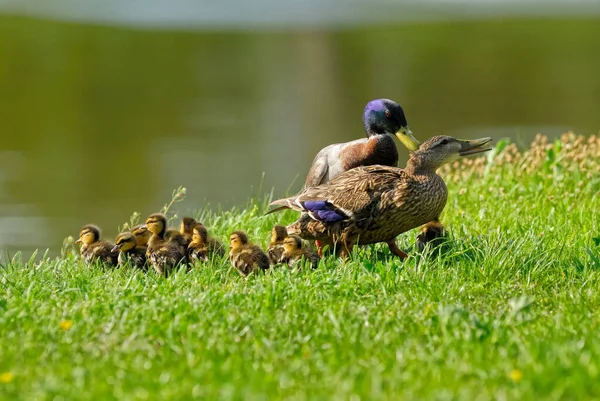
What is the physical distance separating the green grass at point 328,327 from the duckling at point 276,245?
32 centimetres

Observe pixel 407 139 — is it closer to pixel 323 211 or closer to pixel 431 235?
pixel 431 235

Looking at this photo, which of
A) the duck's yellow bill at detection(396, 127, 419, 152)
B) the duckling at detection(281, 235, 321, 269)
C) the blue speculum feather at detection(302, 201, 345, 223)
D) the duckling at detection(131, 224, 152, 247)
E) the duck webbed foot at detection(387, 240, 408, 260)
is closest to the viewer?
the duckling at detection(281, 235, 321, 269)

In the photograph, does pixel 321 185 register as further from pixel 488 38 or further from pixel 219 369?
pixel 488 38

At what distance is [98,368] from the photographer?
4574mm

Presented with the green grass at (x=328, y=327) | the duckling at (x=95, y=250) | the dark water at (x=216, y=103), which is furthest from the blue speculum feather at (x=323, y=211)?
the dark water at (x=216, y=103)

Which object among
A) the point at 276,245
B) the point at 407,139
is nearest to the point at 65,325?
the point at 276,245

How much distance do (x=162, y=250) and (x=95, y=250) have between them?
1.88 feet

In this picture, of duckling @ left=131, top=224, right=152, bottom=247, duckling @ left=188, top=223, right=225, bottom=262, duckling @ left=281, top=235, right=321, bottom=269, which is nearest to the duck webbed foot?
duckling @ left=281, top=235, right=321, bottom=269

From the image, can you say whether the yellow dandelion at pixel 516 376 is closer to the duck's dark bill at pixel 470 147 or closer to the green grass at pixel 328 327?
the green grass at pixel 328 327

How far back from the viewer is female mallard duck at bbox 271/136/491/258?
6.81m

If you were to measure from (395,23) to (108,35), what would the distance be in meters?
14.2

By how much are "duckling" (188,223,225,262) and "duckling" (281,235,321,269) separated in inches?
18.0

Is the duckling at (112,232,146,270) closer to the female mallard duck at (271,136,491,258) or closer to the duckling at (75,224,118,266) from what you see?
the duckling at (75,224,118,266)

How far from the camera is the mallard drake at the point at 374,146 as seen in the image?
25.0 ft
